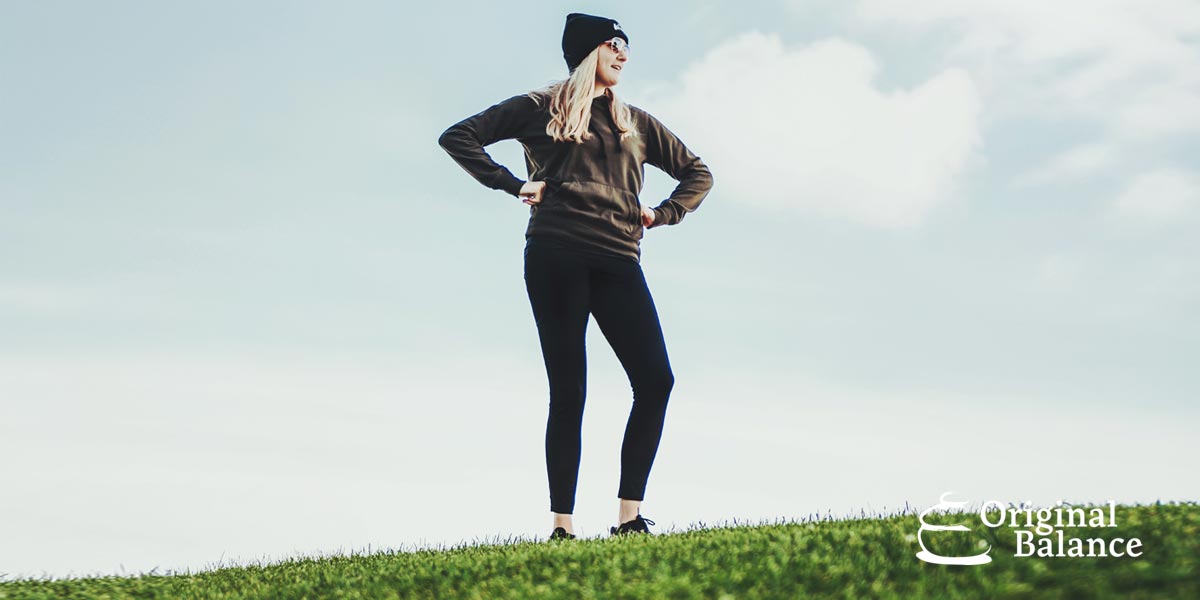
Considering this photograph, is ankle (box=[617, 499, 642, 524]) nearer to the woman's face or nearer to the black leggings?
the black leggings

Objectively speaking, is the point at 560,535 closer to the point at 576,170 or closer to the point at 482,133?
the point at 576,170

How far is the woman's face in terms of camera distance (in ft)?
28.1

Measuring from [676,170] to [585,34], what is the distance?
1.38m

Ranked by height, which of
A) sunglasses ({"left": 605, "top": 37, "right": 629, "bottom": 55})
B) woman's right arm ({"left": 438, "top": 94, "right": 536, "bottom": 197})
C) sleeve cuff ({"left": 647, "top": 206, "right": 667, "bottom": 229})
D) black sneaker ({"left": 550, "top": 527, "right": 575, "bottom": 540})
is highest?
sunglasses ({"left": 605, "top": 37, "right": 629, "bottom": 55})

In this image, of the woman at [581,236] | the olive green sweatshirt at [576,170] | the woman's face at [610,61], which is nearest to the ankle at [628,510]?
the woman at [581,236]

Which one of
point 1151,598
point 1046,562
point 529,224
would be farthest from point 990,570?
point 529,224

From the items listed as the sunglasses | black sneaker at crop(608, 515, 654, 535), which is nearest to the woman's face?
the sunglasses

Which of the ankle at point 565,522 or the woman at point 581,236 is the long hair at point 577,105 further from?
the ankle at point 565,522

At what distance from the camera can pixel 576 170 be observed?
328 inches

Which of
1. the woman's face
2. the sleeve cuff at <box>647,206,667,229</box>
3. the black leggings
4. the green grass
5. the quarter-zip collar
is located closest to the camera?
the green grass

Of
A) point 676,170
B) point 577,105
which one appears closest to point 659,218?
point 676,170

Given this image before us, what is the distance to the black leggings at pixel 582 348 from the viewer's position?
815cm

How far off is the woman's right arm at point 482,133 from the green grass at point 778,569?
2.93 metres

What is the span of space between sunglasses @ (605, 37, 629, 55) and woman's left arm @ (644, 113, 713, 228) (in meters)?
0.59
